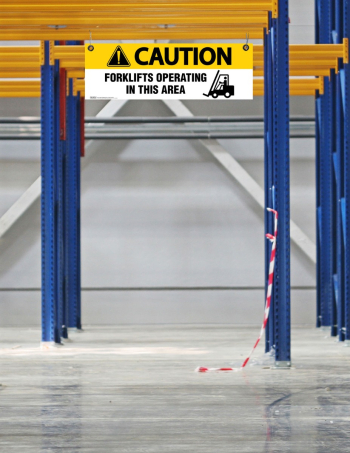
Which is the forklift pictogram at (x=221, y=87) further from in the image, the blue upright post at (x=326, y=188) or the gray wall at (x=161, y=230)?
the gray wall at (x=161, y=230)

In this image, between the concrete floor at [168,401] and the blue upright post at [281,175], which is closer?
the concrete floor at [168,401]

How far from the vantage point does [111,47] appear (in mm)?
10516

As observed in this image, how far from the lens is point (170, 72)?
34.0 feet

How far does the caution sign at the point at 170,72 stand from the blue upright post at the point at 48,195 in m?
2.14

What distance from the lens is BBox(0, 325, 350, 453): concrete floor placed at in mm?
5449

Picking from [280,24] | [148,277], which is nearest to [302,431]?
[280,24]

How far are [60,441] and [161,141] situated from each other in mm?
13975

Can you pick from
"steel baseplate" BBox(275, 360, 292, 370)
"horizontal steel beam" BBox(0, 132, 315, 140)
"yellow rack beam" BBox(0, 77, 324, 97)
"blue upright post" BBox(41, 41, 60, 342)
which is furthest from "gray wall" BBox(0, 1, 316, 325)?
"steel baseplate" BBox(275, 360, 292, 370)

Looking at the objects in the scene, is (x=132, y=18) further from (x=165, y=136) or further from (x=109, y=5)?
(x=165, y=136)

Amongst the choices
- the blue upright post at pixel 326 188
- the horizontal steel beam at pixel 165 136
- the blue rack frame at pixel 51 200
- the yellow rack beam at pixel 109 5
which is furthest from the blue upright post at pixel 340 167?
the horizontal steel beam at pixel 165 136

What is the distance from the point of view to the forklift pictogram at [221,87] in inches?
408

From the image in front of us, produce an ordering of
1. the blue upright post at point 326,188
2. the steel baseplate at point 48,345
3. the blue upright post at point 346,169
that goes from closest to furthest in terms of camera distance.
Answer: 1. the steel baseplate at point 48,345
2. the blue upright post at point 346,169
3. the blue upright post at point 326,188

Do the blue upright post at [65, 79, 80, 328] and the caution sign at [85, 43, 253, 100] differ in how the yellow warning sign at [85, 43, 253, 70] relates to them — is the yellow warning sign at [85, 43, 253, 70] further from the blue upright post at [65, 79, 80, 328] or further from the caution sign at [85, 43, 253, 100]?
the blue upright post at [65, 79, 80, 328]

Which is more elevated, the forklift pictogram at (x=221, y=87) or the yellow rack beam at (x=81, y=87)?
the yellow rack beam at (x=81, y=87)
